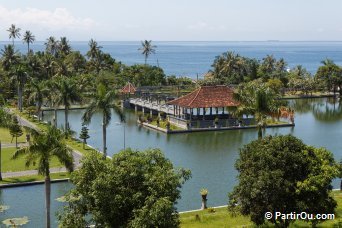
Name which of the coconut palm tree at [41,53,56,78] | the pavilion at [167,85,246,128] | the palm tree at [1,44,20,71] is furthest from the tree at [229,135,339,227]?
the coconut palm tree at [41,53,56,78]

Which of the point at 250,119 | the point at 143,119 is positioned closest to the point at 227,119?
the point at 250,119

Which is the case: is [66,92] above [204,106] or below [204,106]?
above

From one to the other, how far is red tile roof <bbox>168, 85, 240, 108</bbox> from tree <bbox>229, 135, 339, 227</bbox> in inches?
1823

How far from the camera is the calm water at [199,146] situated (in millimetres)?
39594

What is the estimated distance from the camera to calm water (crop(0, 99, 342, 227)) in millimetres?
39594

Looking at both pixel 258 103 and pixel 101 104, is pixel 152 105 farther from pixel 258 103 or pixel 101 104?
pixel 258 103

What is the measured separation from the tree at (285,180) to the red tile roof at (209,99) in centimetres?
4630

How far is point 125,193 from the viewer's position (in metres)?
23.4

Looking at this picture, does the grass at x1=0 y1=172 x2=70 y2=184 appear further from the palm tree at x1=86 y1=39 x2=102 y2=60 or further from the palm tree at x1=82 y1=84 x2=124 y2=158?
the palm tree at x1=86 y1=39 x2=102 y2=60

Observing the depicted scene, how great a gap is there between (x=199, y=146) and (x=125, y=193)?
39.0 meters

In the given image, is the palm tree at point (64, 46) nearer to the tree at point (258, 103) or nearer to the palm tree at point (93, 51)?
the palm tree at point (93, 51)

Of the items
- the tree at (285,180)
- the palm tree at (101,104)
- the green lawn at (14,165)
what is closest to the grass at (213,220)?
the tree at (285,180)

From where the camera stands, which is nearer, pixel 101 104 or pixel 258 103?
pixel 258 103

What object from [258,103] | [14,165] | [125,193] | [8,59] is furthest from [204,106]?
[125,193]
